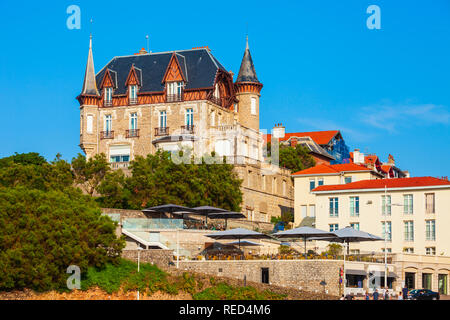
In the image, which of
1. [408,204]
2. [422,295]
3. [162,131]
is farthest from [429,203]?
[162,131]

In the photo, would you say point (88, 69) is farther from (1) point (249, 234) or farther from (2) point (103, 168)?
(1) point (249, 234)

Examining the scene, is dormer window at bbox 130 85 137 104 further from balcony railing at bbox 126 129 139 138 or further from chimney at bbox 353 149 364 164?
chimney at bbox 353 149 364 164

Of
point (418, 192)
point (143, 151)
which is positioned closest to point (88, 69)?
point (143, 151)

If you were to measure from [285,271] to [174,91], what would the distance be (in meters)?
32.1

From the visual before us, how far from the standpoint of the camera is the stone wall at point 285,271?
6588 cm

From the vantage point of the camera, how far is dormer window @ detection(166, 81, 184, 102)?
9469cm

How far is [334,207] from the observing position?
8494 cm

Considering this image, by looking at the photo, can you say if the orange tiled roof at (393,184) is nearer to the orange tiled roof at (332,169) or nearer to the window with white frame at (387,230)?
the window with white frame at (387,230)

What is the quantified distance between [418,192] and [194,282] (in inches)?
967

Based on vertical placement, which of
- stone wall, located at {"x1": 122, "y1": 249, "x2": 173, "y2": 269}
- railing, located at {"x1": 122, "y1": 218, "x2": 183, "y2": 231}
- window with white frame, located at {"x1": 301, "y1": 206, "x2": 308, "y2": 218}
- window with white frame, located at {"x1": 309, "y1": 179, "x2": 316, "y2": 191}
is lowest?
stone wall, located at {"x1": 122, "y1": 249, "x2": 173, "y2": 269}

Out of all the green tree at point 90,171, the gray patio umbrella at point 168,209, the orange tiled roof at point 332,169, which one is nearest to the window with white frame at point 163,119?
the green tree at point 90,171

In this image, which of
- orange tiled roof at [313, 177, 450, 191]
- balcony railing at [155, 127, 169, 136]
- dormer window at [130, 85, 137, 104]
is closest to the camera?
orange tiled roof at [313, 177, 450, 191]

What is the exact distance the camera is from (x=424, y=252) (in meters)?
79.2

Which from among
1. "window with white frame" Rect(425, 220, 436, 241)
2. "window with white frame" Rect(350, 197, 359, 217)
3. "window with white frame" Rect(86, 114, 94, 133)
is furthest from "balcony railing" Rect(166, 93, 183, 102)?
"window with white frame" Rect(425, 220, 436, 241)
